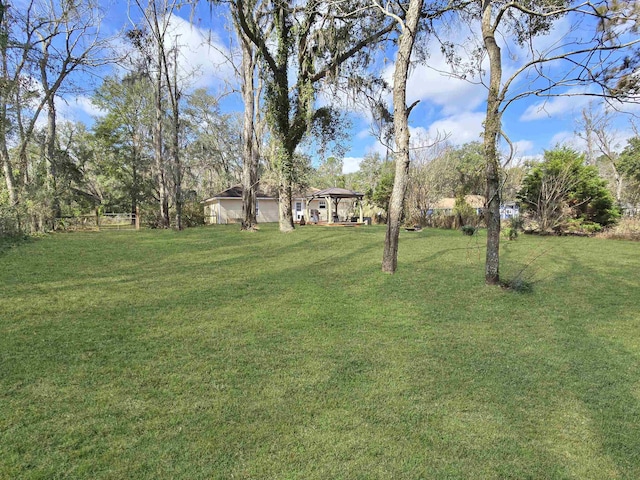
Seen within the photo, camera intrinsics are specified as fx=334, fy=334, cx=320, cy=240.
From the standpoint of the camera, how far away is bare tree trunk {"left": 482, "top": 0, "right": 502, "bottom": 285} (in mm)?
5301

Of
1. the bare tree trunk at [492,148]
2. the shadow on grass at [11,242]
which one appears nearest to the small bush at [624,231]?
the bare tree trunk at [492,148]

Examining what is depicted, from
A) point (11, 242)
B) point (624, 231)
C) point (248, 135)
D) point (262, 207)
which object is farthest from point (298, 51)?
point (262, 207)

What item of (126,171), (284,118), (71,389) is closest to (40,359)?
(71,389)

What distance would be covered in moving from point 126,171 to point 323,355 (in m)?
29.7

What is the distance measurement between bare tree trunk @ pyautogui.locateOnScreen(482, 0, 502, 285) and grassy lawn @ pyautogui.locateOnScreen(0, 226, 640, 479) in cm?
58

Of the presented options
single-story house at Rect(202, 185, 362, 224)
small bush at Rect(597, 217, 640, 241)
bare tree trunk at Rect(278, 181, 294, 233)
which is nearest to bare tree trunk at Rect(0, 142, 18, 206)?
bare tree trunk at Rect(278, 181, 294, 233)

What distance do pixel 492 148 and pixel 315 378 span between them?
4570 millimetres

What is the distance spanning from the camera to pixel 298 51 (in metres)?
10.6

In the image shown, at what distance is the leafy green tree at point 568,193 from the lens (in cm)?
1306

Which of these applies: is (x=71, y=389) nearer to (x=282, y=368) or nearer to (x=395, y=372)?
(x=282, y=368)

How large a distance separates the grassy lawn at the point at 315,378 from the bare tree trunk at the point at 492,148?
58cm

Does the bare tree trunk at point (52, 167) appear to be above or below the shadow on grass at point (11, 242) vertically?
above

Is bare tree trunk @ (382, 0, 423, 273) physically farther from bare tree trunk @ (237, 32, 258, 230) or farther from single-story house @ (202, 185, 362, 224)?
single-story house @ (202, 185, 362, 224)

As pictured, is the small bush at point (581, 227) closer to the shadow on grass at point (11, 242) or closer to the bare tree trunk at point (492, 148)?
the bare tree trunk at point (492, 148)
